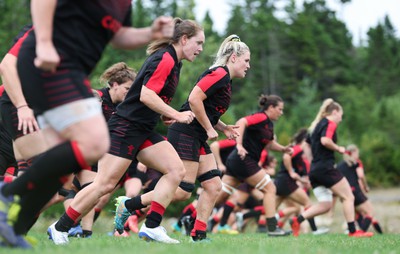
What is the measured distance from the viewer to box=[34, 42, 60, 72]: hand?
4.27m

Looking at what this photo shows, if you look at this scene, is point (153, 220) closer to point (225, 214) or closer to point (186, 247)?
point (186, 247)

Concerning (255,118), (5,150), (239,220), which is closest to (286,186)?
(239,220)

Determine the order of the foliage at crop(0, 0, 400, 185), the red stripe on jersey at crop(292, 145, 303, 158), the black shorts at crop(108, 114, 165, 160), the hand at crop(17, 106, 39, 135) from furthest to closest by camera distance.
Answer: the foliage at crop(0, 0, 400, 185), the red stripe on jersey at crop(292, 145, 303, 158), the black shorts at crop(108, 114, 165, 160), the hand at crop(17, 106, 39, 135)

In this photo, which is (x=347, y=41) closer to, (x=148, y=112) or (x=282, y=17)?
(x=282, y=17)

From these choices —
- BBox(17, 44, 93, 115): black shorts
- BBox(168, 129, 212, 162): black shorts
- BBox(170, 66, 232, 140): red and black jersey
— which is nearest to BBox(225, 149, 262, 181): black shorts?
BBox(170, 66, 232, 140): red and black jersey

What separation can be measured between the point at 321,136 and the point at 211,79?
14.2ft

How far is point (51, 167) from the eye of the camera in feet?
14.6

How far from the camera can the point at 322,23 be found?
85562 millimetres

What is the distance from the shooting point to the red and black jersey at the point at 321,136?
11.2 meters

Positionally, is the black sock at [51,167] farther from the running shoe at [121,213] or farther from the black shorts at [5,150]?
the black shorts at [5,150]

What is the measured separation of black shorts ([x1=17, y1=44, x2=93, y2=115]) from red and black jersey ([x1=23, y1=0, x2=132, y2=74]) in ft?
0.15

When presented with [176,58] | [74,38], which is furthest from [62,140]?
[176,58]

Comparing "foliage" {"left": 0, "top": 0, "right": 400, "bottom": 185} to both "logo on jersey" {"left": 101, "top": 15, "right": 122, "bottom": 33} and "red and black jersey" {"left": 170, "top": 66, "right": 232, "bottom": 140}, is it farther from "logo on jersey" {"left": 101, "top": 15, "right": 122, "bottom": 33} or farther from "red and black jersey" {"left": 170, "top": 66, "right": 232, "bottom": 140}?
"logo on jersey" {"left": 101, "top": 15, "right": 122, "bottom": 33}

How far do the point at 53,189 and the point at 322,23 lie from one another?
83800mm
